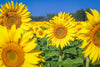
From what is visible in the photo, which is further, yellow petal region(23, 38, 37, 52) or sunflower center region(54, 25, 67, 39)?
sunflower center region(54, 25, 67, 39)

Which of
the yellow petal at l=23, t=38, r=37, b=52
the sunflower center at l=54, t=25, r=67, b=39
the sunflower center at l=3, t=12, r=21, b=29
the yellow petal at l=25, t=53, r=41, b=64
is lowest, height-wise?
the yellow petal at l=25, t=53, r=41, b=64

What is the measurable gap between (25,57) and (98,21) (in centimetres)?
135

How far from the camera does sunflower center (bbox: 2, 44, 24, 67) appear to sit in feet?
8.07

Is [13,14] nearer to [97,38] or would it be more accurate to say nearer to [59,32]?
[59,32]

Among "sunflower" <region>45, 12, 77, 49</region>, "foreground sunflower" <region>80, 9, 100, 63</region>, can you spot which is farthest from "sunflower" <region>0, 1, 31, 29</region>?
"foreground sunflower" <region>80, 9, 100, 63</region>

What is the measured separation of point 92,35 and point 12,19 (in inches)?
87.3

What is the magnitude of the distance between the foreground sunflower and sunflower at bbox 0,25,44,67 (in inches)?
35.1

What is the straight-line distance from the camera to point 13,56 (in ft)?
8.27

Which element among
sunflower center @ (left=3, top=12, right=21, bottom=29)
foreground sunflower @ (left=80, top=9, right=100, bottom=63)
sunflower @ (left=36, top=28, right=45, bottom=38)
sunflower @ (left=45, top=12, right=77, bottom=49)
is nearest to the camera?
foreground sunflower @ (left=80, top=9, right=100, bottom=63)

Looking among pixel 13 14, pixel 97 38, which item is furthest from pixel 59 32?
pixel 97 38

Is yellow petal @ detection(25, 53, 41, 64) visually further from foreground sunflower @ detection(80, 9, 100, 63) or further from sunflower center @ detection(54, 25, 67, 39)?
sunflower center @ detection(54, 25, 67, 39)

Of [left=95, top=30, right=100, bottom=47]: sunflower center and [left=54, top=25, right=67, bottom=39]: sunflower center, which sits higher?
[left=54, top=25, right=67, bottom=39]: sunflower center

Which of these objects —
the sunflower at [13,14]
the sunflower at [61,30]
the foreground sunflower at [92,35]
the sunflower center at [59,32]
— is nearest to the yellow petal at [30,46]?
the foreground sunflower at [92,35]

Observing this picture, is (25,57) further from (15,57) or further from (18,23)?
(18,23)
